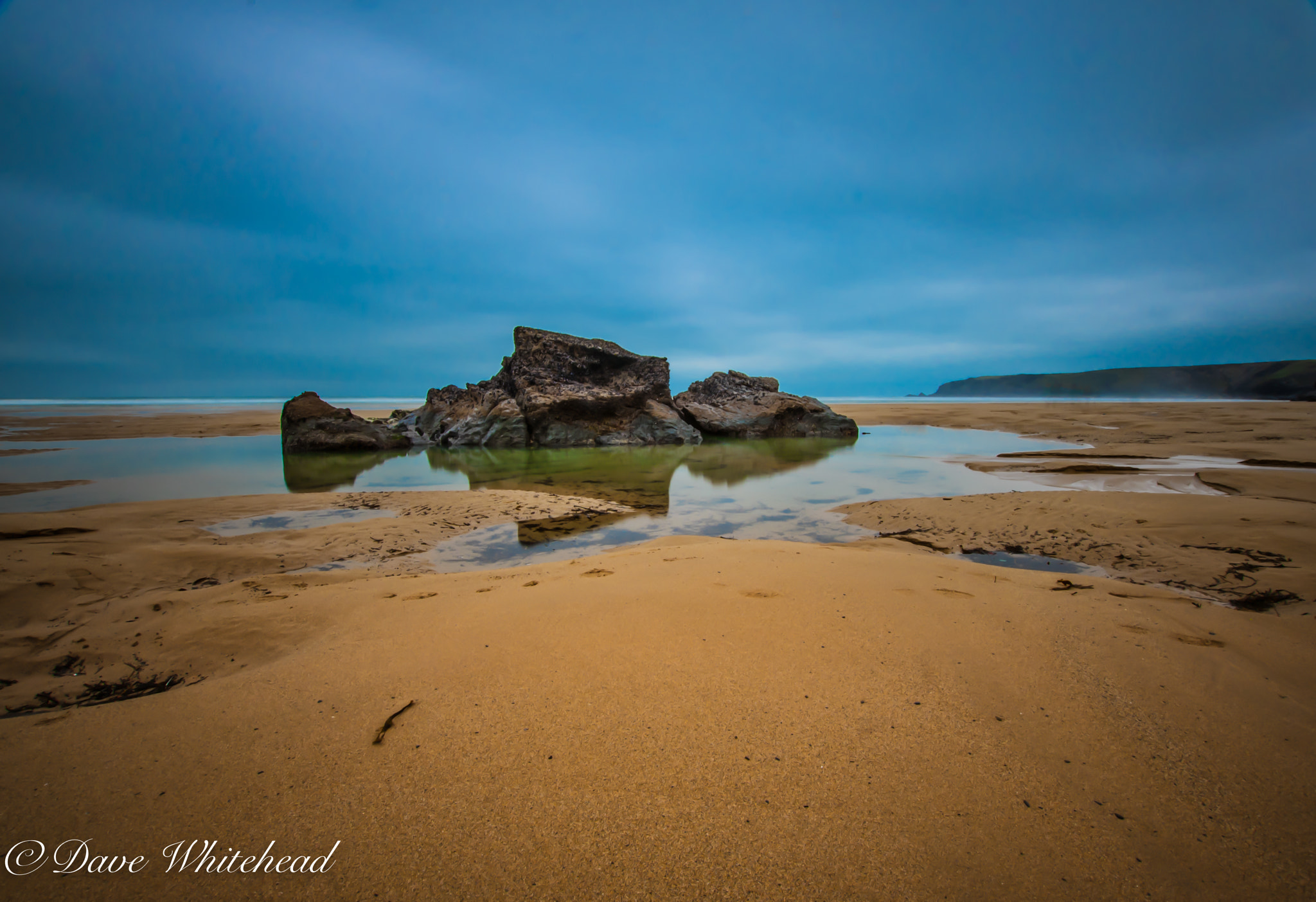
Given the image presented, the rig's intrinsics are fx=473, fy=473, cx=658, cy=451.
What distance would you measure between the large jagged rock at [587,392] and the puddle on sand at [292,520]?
9742 mm

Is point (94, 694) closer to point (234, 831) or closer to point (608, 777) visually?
point (234, 831)

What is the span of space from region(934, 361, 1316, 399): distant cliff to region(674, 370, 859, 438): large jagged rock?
4451 cm

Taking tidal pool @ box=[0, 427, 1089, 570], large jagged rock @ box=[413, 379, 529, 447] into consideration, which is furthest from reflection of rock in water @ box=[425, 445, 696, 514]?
large jagged rock @ box=[413, 379, 529, 447]

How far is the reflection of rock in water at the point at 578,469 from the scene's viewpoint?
774cm

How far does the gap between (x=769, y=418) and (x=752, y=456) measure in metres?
6.53

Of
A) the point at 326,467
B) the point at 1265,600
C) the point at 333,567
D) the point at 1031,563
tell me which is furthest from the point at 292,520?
the point at 1265,600

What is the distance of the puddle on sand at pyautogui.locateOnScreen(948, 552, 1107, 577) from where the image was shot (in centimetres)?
382

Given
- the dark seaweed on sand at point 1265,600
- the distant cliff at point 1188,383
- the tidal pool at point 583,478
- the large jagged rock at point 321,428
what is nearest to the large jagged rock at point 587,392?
the tidal pool at point 583,478

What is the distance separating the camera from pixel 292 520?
561 cm

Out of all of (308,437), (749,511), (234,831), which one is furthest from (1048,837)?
(308,437)

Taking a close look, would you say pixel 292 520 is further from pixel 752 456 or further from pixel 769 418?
pixel 769 418

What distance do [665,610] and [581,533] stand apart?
2753 millimetres

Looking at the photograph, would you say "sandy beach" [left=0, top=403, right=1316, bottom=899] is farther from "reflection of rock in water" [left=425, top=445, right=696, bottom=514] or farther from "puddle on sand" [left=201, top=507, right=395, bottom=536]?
"reflection of rock in water" [left=425, top=445, right=696, bottom=514]

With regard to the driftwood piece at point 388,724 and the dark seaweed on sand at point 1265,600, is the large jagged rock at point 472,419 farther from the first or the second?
the dark seaweed on sand at point 1265,600
